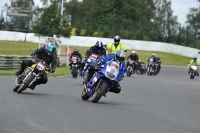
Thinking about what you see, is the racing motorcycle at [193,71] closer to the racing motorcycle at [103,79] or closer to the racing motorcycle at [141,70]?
the racing motorcycle at [141,70]

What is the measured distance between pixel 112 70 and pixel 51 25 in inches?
1199

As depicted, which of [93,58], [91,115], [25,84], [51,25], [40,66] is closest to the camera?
[91,115]

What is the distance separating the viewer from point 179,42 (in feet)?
218

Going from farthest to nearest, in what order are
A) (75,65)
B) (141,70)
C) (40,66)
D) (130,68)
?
(141,70) < (130,68) < (75,65) < (40,66)

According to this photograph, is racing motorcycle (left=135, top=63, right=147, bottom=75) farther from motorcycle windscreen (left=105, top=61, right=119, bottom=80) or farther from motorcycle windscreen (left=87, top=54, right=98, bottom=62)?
motorcycle windscreen (left=105, top=61, right=119, bottom=80)

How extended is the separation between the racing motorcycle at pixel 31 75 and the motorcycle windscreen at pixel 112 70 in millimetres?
2053

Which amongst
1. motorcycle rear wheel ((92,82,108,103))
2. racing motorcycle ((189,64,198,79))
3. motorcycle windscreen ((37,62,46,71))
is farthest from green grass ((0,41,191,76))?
motorcycle rear wheel ((92,82,108,103))

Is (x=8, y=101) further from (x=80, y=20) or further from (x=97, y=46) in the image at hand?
(x=80, y=20)

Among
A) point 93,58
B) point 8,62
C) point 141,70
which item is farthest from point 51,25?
point 93,58

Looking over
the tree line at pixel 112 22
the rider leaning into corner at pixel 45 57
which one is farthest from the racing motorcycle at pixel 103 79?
the tree line at pixel 112 22

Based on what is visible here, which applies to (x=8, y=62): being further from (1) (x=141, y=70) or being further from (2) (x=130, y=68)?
(1) (x=141, y=70)

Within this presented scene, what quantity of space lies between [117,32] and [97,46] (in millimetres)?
50705

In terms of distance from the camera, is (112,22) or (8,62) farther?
(112,22)

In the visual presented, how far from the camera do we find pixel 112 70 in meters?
14.4
